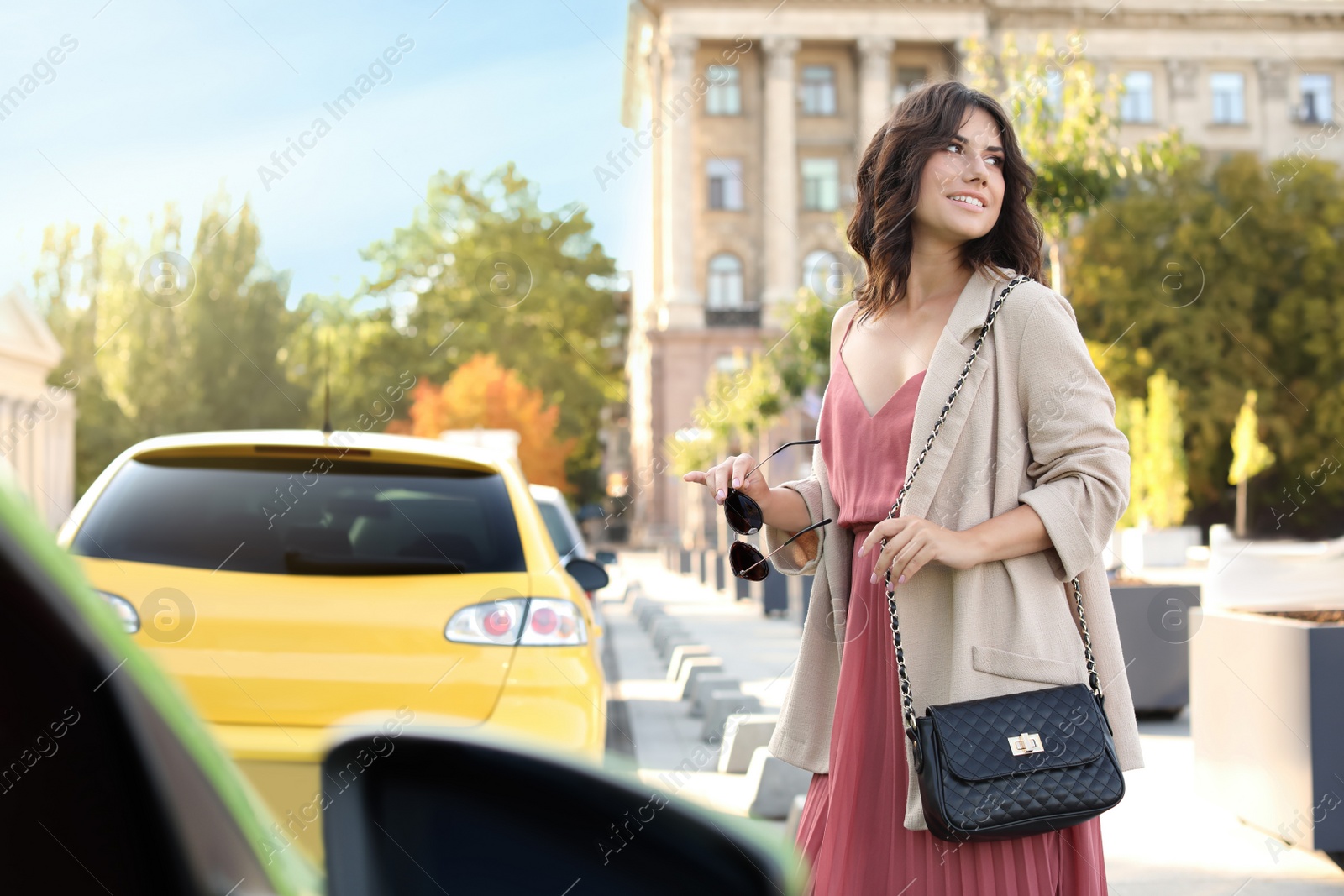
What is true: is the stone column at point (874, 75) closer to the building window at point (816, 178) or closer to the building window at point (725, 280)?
the building window at point (816, 178)

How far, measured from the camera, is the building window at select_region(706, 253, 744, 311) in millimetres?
52156

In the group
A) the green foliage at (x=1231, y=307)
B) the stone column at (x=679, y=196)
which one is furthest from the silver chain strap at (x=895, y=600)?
the stone column at (x=679, y=196)

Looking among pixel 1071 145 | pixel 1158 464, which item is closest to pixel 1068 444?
pixel 1071 145

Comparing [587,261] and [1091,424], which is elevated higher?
[587,261]

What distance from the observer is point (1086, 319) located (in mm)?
44312

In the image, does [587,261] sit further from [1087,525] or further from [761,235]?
[1087,525]

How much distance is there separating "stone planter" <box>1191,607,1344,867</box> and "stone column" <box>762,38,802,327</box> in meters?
45.8

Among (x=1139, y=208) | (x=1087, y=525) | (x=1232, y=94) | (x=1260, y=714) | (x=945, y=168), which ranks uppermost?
(x=1232, y=94)

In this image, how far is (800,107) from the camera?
174 feet

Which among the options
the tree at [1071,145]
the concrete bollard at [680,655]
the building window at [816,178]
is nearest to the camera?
the tree at [1071,145]

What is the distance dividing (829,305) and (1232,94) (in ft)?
126

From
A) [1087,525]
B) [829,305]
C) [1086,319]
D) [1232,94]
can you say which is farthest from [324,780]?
[1232,94]

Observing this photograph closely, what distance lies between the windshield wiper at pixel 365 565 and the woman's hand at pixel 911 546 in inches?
76.0

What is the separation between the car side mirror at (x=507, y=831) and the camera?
66 centimetres
